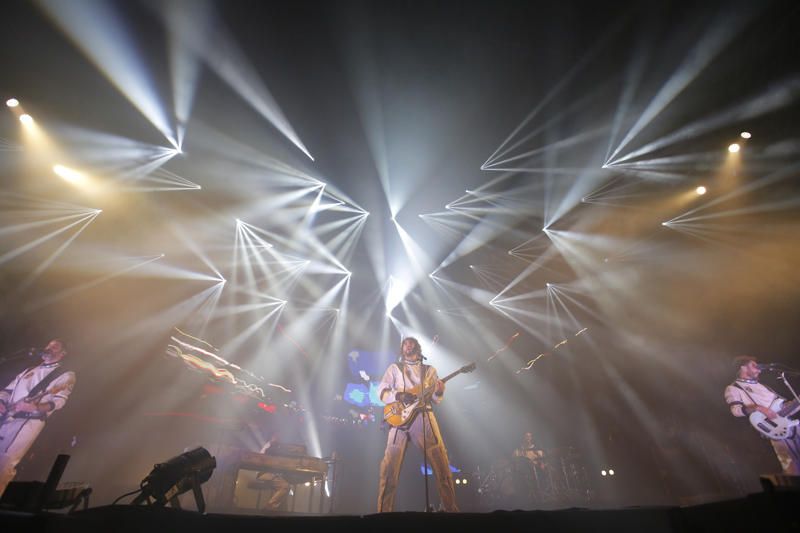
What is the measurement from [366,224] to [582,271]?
6.22 m

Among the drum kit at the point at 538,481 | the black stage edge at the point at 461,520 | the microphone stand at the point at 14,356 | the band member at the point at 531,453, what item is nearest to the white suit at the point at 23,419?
the microphone stand at the point at 14,356

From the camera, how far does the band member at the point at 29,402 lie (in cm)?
596

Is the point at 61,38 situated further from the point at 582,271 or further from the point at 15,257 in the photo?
the point at 582,271

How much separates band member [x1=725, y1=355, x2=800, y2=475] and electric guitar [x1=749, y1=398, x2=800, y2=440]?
0.06m

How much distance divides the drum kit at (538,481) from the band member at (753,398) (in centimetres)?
403

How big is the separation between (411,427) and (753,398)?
25.5 feet

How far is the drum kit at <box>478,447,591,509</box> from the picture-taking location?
916cm

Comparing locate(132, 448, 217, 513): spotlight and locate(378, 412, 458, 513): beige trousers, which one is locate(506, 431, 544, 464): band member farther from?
locate(132, 448, 217, 513): spotlight

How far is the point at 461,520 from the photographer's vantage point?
7.95 feet

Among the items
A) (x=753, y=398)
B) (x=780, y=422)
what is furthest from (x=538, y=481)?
(x=780, y=422)

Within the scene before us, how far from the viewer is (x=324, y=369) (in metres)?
11.9

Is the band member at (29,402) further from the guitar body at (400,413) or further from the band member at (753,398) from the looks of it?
the band member at (753,398)

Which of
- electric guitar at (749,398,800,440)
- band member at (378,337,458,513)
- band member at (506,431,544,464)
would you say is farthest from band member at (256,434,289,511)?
electric guitar at (749,398,800,440)

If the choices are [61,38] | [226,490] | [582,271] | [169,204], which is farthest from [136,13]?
[582,271]
